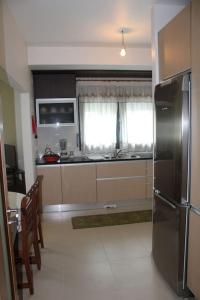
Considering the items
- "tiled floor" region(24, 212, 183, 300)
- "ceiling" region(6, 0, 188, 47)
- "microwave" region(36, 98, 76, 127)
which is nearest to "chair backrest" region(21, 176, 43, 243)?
"tiled floor" region(24, 212, 183, 300)

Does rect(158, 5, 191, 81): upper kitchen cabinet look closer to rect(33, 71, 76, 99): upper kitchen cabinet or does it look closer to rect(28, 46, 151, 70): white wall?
rect(28, 46, 151, 70): white wall

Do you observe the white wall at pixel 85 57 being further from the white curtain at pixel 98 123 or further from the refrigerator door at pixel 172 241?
the refrigerator door at pixel 172 241

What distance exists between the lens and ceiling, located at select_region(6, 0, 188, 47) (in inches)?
95.2

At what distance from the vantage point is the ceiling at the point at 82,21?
7.93ft

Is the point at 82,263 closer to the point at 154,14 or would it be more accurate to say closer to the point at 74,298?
the point at 74,298

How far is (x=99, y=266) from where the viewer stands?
2633 millimetres

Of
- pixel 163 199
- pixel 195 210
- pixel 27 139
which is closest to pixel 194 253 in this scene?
pixel 195 210

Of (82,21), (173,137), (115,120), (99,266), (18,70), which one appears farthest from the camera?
(115,120)

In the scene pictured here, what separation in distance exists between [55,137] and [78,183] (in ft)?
3.53

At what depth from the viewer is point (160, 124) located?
2.29 m

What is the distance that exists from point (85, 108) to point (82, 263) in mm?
2849

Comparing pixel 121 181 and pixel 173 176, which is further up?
pixel 173 176

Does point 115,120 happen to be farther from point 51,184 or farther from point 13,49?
point 13,49

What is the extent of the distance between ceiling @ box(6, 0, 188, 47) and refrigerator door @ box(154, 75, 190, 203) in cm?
96
